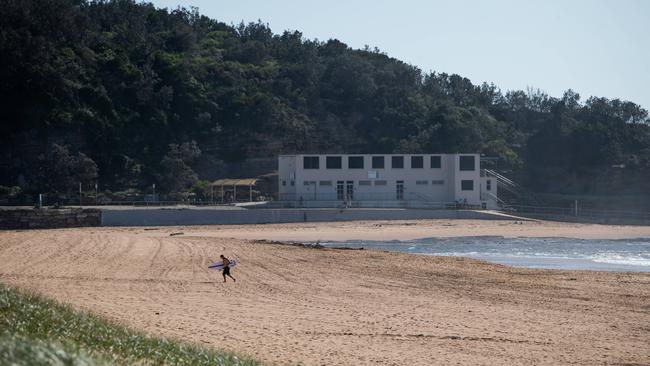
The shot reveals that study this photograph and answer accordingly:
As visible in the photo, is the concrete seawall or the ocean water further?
the concrete seawall

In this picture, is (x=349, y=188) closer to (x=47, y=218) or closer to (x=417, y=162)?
(x=417, y=162)

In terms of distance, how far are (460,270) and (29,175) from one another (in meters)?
44.0

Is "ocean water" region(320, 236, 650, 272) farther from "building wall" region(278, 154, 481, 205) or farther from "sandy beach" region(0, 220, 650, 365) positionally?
"building wall" region(278, 154, 481, 205)

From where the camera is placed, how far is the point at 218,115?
2926 inches

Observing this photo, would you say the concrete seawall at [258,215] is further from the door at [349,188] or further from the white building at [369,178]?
the door at [349,188]

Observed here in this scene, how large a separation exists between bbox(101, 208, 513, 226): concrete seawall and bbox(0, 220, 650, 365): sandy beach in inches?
608

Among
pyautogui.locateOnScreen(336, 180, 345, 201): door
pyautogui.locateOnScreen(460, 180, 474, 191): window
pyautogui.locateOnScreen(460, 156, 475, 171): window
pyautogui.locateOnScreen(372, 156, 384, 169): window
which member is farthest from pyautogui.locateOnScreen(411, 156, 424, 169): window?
pyautogui.locateOnScreen(336, 180, 345, 201): door

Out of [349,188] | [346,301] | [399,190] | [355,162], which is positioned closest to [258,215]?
[349,188]

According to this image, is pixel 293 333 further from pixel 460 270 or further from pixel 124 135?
pixel 124 135

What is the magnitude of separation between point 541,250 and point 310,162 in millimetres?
25829

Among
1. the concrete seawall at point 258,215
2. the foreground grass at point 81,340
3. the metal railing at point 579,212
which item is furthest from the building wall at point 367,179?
the foreground grass at point 81,340

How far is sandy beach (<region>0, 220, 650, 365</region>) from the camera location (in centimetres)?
1522

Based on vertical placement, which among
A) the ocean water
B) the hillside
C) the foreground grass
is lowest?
the ocean water

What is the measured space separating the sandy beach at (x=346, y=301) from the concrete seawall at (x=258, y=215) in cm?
1545
